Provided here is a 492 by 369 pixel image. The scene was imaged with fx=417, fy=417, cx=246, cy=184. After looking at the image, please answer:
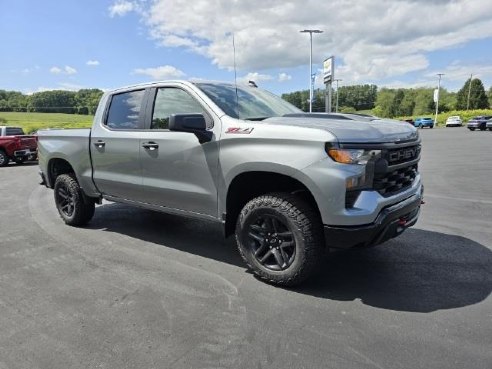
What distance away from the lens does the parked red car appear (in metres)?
16.5

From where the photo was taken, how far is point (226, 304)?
3553 millimetres

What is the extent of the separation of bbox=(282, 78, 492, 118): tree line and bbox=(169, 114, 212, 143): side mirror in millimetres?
102945

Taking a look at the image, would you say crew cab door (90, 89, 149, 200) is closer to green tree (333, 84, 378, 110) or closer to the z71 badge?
the z71 badge

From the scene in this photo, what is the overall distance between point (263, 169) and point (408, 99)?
134m

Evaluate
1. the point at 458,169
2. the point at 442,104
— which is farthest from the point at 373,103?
the point at 458,169

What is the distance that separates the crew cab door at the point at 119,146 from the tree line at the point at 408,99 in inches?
4013

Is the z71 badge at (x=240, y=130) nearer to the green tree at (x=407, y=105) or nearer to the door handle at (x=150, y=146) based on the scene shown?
the door handle at (x=150, y=146)

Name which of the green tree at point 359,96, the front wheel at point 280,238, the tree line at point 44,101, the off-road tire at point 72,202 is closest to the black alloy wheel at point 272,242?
the front wheel at point 280,238

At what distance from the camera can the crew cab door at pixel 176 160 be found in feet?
13.8

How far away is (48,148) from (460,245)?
5.88 metres

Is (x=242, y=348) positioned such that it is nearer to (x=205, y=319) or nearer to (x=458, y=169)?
(x=205, y=319)

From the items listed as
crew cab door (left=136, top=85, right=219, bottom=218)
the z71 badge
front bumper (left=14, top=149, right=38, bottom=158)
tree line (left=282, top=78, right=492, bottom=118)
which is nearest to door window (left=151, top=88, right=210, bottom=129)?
crew cab door (left=136, top=85, right=219, bottom=218)

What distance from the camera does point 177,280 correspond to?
4074mm

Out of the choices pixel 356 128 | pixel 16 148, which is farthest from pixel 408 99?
pixel 356 128
